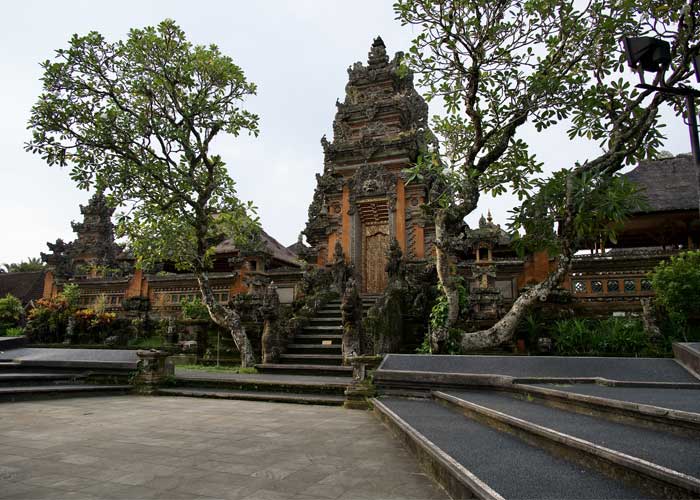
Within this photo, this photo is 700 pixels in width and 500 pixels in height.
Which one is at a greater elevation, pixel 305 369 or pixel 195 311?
pixel 195 311

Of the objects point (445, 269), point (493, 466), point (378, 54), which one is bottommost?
point (493, 466)

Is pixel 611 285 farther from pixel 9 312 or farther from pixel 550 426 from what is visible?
pixel 9 312

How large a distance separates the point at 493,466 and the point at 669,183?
16008 mm

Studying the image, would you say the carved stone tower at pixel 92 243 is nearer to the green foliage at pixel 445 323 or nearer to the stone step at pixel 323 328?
the stone step at pixel 323 328

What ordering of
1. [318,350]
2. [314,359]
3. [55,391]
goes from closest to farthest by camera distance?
[55,391], [314,359], [318,350]

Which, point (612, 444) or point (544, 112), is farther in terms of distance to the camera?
point (544, 112)

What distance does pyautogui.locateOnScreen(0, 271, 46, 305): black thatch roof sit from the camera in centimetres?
2536

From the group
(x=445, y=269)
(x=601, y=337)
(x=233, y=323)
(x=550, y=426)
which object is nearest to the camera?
(x=550, y=426)

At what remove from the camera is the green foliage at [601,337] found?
8.85 meters

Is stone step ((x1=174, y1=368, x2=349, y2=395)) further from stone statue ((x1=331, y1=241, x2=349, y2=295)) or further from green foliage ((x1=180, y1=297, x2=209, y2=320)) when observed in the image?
stone statue ((x1=331, y1=241, x2=349, y2=295))

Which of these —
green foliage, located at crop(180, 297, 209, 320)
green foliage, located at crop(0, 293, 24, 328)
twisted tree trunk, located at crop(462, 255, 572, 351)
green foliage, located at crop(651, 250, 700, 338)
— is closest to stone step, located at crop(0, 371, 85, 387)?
green foliage, located at crop(180, 297, 209, 320)

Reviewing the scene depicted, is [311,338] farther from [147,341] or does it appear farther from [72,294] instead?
[72,294]

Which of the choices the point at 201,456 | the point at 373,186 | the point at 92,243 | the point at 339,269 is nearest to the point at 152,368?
the point at 201,456

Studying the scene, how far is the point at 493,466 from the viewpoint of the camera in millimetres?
2834
